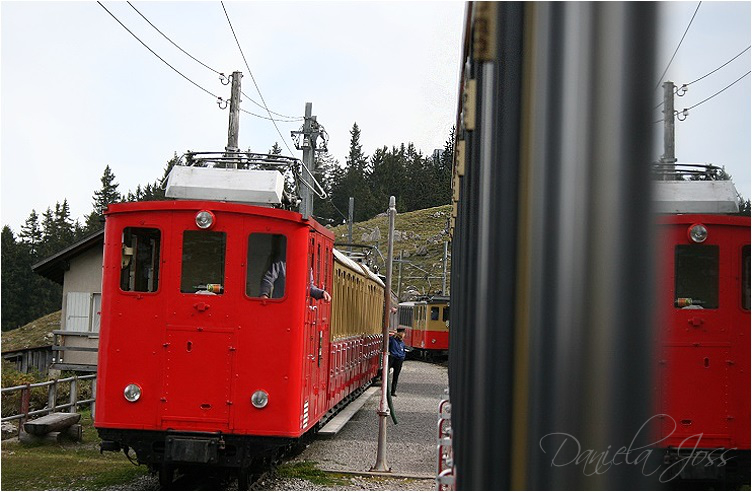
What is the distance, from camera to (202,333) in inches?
363

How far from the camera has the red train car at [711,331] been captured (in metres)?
4.53

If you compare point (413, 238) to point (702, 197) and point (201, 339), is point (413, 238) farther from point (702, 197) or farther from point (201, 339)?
point (702, 197)

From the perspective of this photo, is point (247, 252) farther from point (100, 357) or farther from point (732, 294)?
point (732, 294)

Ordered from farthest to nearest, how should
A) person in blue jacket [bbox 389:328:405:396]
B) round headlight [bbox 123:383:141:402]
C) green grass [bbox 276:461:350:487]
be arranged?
1. person in blue jacket [bbox 389:328:405:396]
2. green grass [bbox 276:461:350:487]
3. round headlight [bbox 123:383:141:402]

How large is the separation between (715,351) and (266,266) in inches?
198

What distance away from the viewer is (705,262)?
550 cm

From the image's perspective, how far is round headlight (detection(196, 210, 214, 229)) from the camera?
9306mm

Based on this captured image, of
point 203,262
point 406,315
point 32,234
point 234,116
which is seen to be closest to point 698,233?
point 203,262

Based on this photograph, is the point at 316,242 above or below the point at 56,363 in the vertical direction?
above

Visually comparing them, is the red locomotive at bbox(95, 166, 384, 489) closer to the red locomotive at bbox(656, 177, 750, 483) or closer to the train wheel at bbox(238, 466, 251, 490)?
the train wheel at bbox(238, 466, 251, 490)

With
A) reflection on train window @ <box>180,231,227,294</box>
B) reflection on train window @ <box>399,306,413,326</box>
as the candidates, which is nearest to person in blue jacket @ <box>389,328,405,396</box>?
reflection on train window @ <box>180,231,227,294</box>

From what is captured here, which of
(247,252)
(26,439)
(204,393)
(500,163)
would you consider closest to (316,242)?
(247,252)

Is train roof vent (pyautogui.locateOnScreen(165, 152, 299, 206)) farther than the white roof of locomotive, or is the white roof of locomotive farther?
train roof vent (pyautogui.locateOnScreen(165, 152, 299, 206))

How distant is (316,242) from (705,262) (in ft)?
18.6
